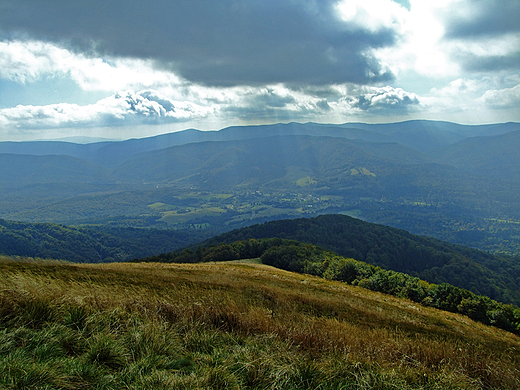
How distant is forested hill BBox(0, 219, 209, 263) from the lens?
5792 inches

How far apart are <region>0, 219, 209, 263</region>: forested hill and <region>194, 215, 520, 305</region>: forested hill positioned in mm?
67393

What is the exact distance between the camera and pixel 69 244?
163 metres

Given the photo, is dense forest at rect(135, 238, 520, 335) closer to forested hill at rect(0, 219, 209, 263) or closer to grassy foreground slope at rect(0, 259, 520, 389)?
grassy foreground slope at rect(0, 259, 520, 389)

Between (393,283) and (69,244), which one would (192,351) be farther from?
(69,244)

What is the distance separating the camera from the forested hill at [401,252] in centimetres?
10581

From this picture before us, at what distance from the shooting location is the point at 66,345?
5.38 metres

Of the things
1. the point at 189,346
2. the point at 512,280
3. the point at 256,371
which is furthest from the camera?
the point at 512,280

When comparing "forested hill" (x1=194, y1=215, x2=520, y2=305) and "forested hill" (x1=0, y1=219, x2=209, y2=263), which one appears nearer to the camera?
"forested hill" (x1=194, y1=215, x2=520, y2=305)

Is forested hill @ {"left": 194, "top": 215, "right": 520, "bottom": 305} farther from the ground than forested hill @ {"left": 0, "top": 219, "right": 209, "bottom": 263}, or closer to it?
farther from the ground

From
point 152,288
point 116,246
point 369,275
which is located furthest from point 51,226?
point 152,288

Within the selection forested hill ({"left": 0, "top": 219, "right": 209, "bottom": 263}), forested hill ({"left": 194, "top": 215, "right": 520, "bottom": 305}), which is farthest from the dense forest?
forested hill ({"left": 0, "top": 219, "right": 209, "bottom": 263})

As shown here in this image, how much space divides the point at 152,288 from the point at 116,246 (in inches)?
7339

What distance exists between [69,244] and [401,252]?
571 feet

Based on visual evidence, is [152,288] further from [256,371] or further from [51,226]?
[51,226]
